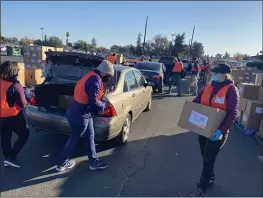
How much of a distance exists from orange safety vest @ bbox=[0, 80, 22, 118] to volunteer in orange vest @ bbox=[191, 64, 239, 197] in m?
2.71

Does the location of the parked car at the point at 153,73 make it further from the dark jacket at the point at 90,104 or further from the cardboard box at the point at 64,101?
the dark jacket at the point at 90,104

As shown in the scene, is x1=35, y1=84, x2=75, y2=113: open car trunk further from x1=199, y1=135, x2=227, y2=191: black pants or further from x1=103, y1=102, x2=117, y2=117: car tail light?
x1=199, y1=135, x2=227, y2=191: black pants

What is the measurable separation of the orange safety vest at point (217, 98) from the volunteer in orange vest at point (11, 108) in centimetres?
262

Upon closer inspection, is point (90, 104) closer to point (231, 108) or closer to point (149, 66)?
point (231, 108)

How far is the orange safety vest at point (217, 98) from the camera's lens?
3.29m

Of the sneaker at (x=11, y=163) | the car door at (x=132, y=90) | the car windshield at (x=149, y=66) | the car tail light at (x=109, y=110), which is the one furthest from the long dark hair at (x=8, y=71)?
the car windshield at (x=149, y=66)

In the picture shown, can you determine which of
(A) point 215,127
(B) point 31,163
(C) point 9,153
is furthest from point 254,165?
(C) point 9,153

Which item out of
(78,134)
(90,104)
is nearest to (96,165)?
(78,134)

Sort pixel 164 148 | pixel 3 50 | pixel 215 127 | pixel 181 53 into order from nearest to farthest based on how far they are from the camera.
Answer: pixel 215 127 → pixel 164 148 → pixel 3 50 → pixel 181 53

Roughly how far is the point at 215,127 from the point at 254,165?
2050 millimetres

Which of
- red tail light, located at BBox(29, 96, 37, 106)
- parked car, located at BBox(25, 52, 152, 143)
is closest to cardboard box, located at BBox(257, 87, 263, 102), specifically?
parked car, located at BBox(25, 52, 152, 143)

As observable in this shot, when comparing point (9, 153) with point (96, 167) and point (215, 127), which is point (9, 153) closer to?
point (96, 167)

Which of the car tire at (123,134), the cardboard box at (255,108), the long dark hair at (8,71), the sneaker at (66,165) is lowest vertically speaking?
the sneaker at (66,165)

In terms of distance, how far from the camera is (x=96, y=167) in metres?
4.07
